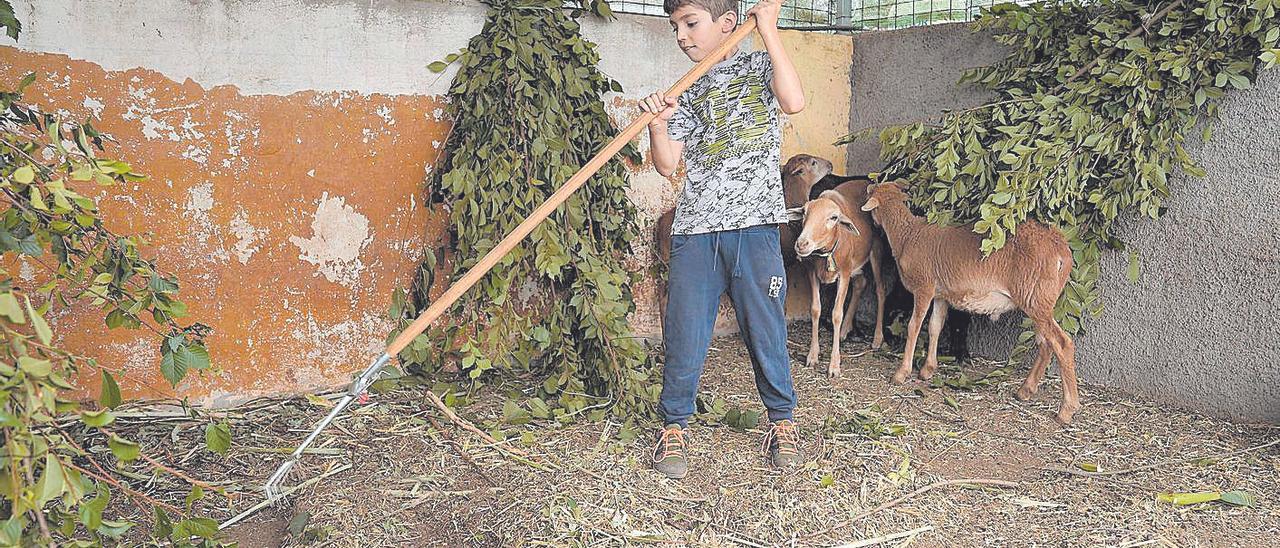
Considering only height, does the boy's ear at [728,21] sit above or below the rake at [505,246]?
above

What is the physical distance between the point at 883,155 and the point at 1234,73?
5.64 ft

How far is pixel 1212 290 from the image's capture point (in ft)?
14.6

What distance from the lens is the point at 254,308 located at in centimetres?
448

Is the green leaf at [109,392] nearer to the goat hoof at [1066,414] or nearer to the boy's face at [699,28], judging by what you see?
the boy's face at [699,28]

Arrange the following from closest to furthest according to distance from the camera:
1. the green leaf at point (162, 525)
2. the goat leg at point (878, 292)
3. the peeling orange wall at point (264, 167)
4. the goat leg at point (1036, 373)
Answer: the green leaf at point (162, 525) < the peeling orange wall at point (264, 167) < the goat leg at point (1036, 373) < the goat leg at point (878, 292)

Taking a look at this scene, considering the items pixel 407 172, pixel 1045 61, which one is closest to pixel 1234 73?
pixel 1045 61

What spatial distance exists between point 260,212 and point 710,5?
7.66 ft

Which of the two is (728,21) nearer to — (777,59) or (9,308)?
(777,59)

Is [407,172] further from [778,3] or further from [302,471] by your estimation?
[778,3]

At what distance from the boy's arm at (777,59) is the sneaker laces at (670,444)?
4.45 ft

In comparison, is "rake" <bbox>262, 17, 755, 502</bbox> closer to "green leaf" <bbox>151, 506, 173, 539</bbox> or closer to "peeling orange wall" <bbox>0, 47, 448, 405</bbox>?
"green leaf" <bbox>151, 506, 173, 539</bbox>

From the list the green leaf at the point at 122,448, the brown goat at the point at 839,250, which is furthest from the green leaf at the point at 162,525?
the brown goat at the point at 839,250

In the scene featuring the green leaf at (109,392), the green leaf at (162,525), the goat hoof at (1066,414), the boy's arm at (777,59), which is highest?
the boy's arm at (777,59)

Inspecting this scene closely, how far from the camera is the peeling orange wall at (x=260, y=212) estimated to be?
4.11 metres
